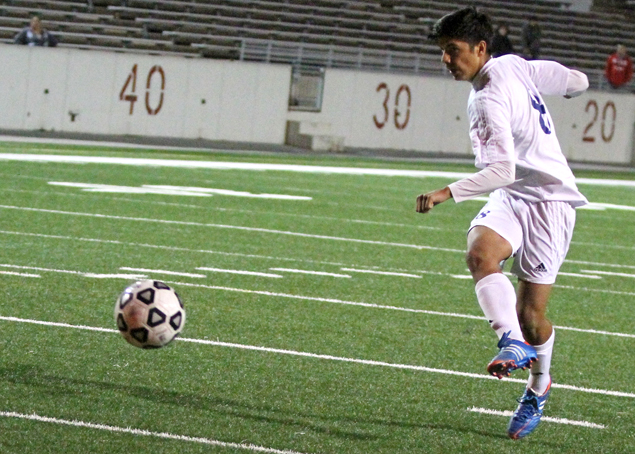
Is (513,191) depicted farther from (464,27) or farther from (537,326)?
(464,27)

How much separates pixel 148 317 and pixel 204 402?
19.2 inches

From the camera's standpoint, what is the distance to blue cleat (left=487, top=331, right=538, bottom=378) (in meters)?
4.69

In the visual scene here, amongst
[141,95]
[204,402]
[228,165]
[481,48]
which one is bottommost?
[228,165]

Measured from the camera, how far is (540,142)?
5.35m

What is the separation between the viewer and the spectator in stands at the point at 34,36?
24.2 meters

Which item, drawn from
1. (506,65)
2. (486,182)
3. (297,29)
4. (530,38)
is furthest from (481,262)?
(297,29)

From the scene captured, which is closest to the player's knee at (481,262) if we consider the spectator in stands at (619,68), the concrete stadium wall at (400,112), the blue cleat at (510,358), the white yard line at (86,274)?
the blue cleat at (510,358)

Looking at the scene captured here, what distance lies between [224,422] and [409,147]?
2456 centimetres

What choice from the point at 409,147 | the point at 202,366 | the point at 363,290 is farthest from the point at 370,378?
the point at 409,147

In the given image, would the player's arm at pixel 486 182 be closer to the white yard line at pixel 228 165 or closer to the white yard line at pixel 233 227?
the white yard line at pixel 233 227

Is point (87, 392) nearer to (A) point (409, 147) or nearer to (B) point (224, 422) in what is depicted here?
(B) point (224, 422)

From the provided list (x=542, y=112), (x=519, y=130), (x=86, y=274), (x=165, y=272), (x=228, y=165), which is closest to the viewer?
(x=519, y=130)

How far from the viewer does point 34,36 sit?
24.3 meters

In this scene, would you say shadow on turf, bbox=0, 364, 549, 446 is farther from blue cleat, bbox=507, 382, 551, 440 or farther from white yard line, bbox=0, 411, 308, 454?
white yard line, bbox=0, 411, 308, 454
